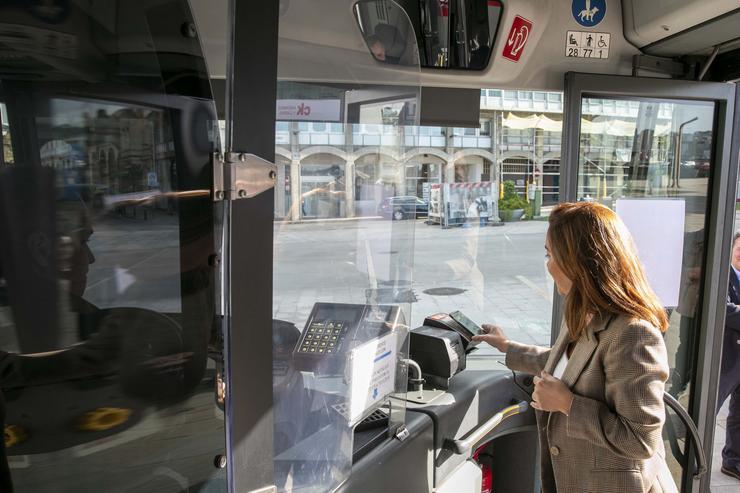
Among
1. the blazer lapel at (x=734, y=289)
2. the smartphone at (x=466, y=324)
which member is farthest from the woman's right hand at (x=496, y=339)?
the blazer lapel at (x=734, y=289)

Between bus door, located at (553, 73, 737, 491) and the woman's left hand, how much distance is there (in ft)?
3.28

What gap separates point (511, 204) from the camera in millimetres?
3109

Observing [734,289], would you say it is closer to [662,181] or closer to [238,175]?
[662,181]

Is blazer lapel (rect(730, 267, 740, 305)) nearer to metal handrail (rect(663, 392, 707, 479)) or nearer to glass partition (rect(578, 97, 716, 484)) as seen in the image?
glass partition (rect(578, 97, 716, 484))

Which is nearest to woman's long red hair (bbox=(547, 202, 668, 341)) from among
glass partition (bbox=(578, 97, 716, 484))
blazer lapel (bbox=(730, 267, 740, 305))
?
glass partition (bbox=(578, 97, 716, 484))

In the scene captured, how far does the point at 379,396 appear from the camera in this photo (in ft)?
4.71

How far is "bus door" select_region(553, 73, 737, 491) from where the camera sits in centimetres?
260

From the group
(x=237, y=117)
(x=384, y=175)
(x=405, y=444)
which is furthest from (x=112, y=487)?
(x=405, y=444)

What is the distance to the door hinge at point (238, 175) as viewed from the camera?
881 mm

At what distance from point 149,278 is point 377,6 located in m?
0.93

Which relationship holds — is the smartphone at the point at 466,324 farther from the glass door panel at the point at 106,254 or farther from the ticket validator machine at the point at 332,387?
the glass door panel at the point at 106,254

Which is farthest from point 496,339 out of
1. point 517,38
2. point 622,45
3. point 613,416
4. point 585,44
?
point 622,45

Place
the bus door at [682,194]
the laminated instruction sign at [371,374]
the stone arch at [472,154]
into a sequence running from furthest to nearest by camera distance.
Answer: the stone arch at [472,154] < the bus door at [682,194] < the laminated instruction sign at [371,374]

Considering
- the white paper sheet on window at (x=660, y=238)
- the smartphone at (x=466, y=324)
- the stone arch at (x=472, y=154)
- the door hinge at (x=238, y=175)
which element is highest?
the stone arch at (x=472, y=154)
